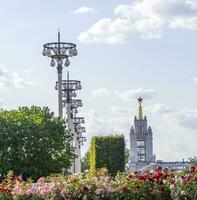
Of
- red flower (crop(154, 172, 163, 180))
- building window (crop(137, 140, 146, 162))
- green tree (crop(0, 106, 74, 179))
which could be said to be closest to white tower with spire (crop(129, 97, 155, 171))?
building window (crop(137, 140, 146, 162))

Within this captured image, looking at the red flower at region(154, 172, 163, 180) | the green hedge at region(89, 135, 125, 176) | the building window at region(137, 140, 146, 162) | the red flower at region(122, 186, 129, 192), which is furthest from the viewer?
the building window at region(137, 140, 146, 162)

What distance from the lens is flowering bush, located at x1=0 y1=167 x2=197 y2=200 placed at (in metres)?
17.7

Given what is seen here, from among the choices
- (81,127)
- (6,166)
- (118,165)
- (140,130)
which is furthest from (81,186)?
(140,130)

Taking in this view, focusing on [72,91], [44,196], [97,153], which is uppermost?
[72,91]

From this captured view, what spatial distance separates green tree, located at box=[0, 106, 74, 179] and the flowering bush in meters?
18.4

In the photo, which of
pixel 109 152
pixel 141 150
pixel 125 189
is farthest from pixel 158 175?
pixel 141 150

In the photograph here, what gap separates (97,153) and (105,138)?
3.19 ft

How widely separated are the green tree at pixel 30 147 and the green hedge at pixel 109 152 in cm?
200

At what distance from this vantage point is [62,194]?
1967 cm

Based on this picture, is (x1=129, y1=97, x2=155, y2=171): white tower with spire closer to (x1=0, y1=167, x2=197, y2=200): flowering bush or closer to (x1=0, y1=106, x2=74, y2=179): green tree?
(x1=0, y1=106, x2=74, y2=179): green tree

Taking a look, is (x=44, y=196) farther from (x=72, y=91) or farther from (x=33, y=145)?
(x=72, y=91)

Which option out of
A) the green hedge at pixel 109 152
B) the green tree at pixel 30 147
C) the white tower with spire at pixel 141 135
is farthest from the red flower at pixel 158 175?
the white tower with spire at pixel 141 135

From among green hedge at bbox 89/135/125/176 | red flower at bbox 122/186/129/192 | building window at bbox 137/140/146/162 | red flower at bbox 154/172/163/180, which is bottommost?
red flower at bbox 122/186/129/192

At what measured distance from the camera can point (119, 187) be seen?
19.1 m
